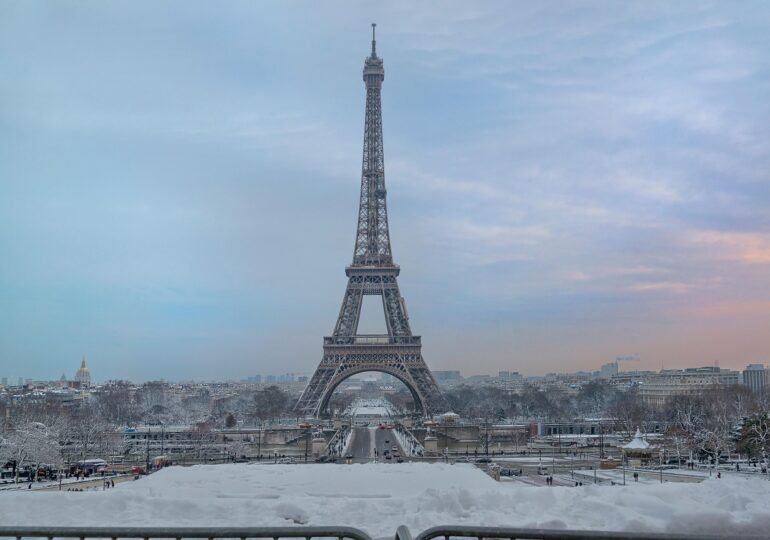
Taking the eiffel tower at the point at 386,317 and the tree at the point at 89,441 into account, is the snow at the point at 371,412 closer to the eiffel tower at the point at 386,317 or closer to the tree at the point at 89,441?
the eiffel tower at the point at 386,317

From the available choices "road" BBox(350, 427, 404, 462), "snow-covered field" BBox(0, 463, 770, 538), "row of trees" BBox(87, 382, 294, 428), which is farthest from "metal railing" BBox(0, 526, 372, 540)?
"row of trees" BBox(87, 382, 294, 428)

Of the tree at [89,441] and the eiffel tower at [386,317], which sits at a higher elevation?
the eiffel tower at [386,317]

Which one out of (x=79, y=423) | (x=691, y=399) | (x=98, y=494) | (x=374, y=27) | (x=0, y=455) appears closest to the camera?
(x=98, y=494)

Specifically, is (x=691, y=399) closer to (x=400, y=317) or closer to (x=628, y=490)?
(x=400, y=317)

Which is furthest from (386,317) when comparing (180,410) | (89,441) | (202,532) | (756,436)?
(202,532)

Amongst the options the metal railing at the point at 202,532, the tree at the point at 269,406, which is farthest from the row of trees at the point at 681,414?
the metal railing at the point at 202,532

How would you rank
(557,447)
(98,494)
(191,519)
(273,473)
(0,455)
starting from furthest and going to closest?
(557,447)
(0,455)
(273,473)
(98,494)
(191,519)

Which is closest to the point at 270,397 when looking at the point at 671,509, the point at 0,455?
the point at 0,455
